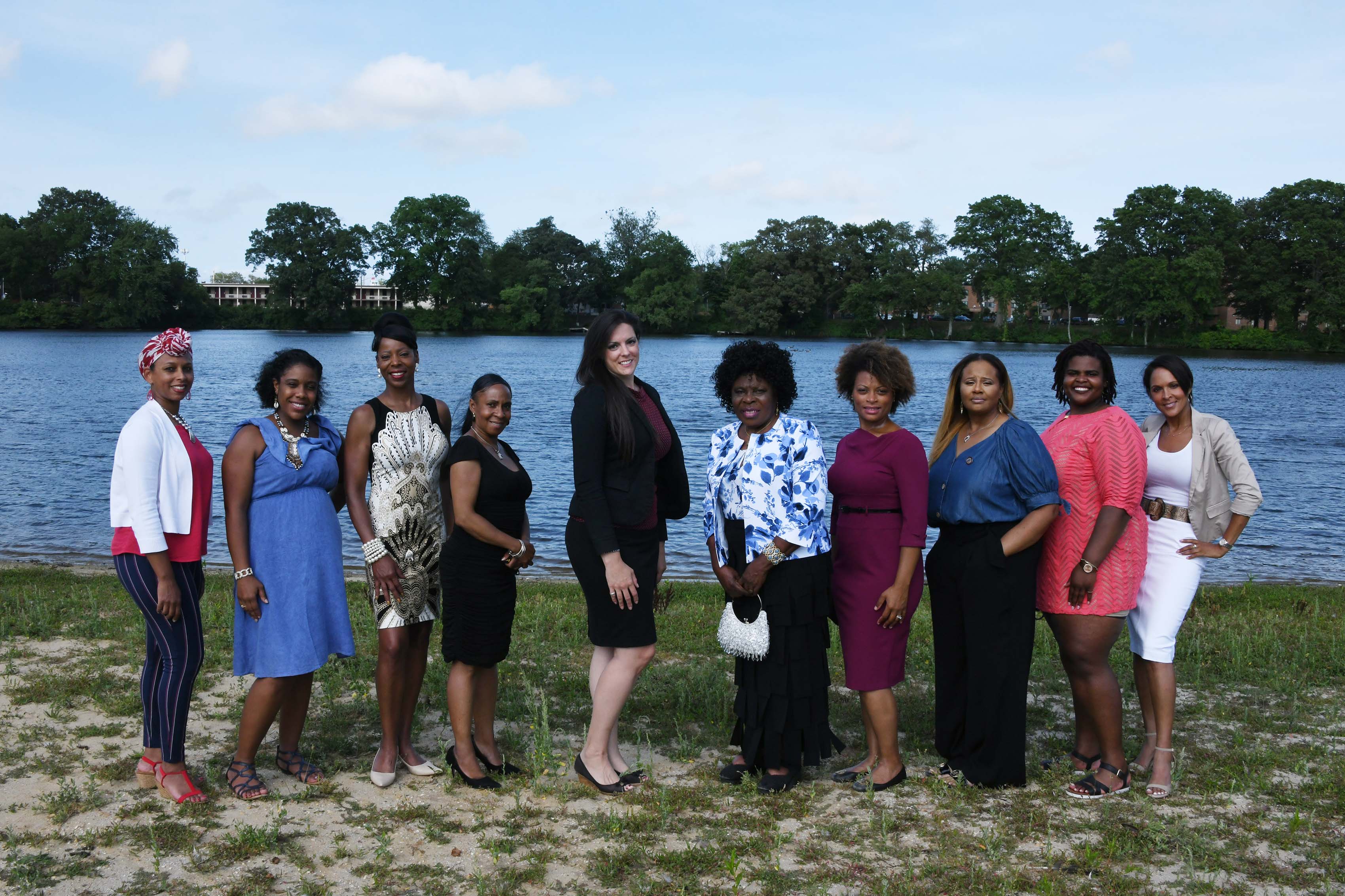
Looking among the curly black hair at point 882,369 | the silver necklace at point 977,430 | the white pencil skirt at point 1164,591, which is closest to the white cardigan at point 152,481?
the curly black hair at point 882,369

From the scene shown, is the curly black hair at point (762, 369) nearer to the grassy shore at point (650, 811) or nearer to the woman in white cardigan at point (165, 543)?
the grassy shore at point (650, 811)

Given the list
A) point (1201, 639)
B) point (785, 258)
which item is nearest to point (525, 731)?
point (1201, 639)

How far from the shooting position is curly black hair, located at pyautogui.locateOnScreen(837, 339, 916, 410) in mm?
4609

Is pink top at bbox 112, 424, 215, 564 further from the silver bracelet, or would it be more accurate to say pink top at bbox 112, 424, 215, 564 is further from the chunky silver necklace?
the silver bracelet

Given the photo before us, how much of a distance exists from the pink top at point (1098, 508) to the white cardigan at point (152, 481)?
13.7 feet

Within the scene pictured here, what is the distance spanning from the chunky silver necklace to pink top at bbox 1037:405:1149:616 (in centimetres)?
370

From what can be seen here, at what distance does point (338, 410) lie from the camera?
33.6 meters

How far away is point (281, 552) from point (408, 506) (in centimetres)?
62

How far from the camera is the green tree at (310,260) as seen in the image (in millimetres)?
96688

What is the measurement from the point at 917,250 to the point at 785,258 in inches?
562

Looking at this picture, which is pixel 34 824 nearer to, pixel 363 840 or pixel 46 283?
pixel 363 840

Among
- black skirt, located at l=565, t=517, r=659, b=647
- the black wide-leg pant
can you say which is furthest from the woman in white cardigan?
the black wide-leg pant

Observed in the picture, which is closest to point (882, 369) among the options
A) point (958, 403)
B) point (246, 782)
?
point (958, 403)

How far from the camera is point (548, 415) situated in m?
34.7
